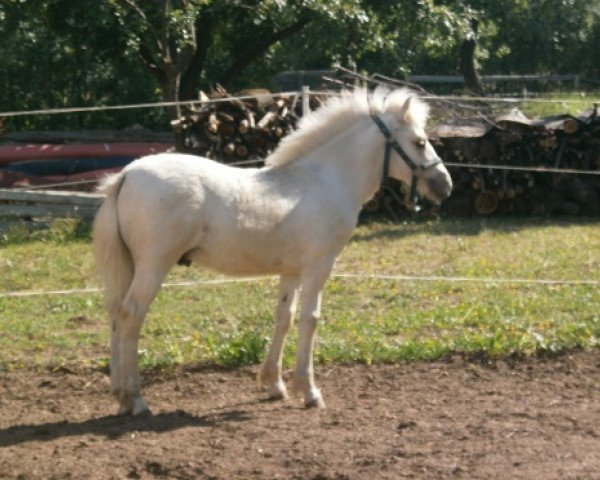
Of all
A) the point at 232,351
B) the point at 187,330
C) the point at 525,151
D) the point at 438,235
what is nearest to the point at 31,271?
the point at 187,330

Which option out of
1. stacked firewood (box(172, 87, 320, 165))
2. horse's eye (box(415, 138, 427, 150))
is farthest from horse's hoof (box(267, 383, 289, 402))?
stacked firewood (box(172, 87, 320, 165))

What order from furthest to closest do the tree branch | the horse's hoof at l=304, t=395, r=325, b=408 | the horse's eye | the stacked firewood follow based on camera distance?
the tree branch < the stacked firewood < the horse's eye < the horse's hoof at l=304, t=395, r=325, b=408

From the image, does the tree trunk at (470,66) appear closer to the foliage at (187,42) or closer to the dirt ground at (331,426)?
the foliage at (187,42)

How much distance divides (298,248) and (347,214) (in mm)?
403

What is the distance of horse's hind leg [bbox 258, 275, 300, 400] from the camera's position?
7449 mm

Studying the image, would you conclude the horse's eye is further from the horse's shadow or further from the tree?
the tree

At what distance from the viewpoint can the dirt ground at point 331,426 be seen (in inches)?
227

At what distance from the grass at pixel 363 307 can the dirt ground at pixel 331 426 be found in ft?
0.94

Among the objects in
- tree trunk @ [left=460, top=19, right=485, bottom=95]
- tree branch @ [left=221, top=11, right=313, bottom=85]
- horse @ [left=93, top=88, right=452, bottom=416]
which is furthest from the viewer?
tree trunk @ [left=460, top=19, right=485, bottom=95]

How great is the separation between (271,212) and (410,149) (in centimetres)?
109

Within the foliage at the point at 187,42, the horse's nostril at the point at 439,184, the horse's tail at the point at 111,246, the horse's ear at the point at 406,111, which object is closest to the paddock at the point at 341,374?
the horse's tail at the point at 111,246

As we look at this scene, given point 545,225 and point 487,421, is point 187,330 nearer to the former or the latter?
point 487,421

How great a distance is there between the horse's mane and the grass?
1500mm

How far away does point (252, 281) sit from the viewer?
11.0 metres
